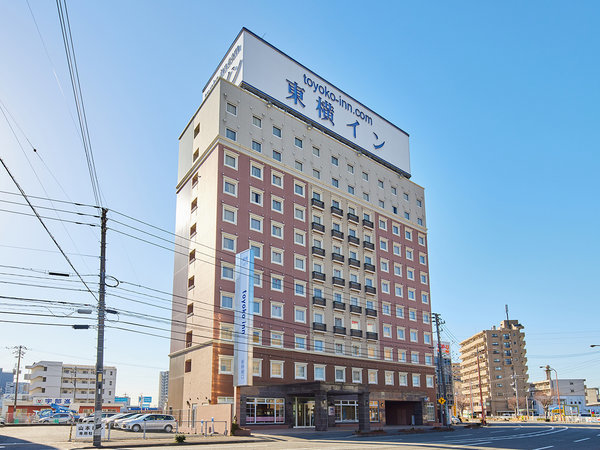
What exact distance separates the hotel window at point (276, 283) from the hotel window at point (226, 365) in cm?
1003

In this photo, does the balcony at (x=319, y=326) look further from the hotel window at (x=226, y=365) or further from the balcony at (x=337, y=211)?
the balcony at (x=337, y=211)

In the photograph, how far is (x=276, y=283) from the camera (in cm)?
6069

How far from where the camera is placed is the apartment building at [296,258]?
5541cm

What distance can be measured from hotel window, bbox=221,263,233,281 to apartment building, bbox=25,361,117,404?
94390mm

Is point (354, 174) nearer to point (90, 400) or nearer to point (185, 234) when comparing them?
point (185, 234)

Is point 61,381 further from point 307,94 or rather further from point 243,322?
point 243,322

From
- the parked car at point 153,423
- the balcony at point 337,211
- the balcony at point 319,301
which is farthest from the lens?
the balcony at point 337,211

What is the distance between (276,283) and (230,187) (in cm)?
1195

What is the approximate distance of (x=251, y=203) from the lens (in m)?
60.9

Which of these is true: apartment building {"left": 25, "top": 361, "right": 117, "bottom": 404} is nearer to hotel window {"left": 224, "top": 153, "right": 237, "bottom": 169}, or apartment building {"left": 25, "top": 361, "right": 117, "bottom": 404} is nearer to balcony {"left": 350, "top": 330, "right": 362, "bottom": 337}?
balcony {"left": 350, "top": 330, "right": 362, "bottom": 337}

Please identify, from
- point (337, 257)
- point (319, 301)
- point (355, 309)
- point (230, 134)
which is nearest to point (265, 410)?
point (319, 301)

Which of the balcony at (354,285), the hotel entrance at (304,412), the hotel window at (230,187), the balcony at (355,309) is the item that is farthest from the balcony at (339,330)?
the hotel window at (230,187)

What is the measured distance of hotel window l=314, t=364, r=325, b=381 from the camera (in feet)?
203

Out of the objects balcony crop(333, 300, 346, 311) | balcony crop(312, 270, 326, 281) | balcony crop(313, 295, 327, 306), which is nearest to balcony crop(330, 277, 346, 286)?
balcony crop(312, 270, 326, 281)
